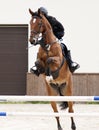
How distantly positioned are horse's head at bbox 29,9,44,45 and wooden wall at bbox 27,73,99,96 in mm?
7737

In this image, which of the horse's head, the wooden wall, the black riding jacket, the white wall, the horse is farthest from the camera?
the white wall

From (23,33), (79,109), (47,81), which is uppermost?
(23,33)

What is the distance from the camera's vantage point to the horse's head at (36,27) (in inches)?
359

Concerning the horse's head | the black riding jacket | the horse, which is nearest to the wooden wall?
the black riding jacket

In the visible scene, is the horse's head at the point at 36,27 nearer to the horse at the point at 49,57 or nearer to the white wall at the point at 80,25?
the horse at the point at 49,57

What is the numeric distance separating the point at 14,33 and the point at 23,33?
1.00 feet

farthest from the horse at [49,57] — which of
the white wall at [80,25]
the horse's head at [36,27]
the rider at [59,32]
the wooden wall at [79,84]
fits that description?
the white wall at [80,25]

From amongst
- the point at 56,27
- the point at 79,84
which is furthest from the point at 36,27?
the point at 79,84

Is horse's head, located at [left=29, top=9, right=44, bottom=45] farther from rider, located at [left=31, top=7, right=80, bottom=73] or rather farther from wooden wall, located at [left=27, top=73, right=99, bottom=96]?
wooden wall, located at [left=27, top=73, right=99, bottom=96]

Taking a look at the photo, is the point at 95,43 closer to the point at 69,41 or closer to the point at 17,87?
the point at 69,41

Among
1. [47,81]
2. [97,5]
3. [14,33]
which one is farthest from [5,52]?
[47,81]

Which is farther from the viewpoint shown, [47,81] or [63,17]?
[63,17]

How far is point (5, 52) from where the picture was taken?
59.1ft

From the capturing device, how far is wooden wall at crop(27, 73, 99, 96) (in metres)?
17.1
